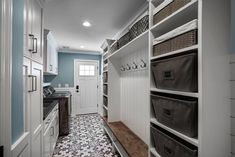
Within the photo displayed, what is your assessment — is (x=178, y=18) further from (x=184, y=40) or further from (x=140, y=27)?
(x=140, y=27)

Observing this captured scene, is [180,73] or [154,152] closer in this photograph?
[180,73]

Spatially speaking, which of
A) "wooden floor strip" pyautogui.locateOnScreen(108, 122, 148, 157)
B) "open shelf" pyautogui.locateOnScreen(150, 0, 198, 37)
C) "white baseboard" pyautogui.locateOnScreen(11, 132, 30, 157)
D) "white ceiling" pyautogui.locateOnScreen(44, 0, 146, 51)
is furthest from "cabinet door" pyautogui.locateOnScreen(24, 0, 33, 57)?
"wooden floor strip" pyautogui.locateOnScreen(108, 122, 148, 157)

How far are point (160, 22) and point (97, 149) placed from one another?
2.49 m

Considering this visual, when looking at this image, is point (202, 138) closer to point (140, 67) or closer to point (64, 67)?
point (140, 67)

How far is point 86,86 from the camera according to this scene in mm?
5355

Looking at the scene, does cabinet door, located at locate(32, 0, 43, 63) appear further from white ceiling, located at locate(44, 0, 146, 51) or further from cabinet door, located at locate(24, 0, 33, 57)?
white ceiling, located at locate(44, 0, 146, 51)

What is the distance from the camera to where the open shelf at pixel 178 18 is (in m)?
0.89

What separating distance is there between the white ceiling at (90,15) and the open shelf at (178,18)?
84cm

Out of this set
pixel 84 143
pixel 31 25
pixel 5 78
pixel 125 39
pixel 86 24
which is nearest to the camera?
pixel 5 78

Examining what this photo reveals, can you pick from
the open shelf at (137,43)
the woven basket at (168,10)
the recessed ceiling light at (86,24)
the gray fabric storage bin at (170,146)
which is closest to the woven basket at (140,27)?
the open shelf at (137,43)

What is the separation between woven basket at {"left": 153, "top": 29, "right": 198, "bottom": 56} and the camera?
869 millimetres

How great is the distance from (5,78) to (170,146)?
1.21 meters

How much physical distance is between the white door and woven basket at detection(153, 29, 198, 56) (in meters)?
4.38

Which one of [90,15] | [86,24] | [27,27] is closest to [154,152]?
[27,27]
